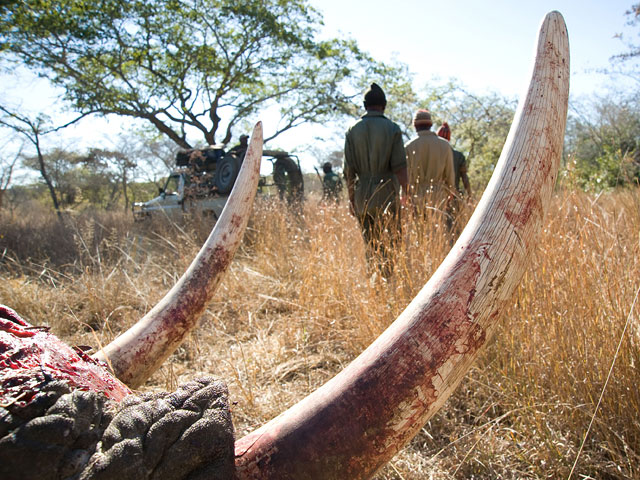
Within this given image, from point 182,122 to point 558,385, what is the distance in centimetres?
1650

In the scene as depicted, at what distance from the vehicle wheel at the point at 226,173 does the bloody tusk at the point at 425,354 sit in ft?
31.6

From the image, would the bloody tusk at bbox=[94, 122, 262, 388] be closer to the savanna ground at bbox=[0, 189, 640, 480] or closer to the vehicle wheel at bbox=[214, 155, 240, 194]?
the savanna ground at bbox=[0, 189, 640, 480]

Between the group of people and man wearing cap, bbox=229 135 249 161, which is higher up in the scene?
man wearing cap, bbox=229 135 249 161

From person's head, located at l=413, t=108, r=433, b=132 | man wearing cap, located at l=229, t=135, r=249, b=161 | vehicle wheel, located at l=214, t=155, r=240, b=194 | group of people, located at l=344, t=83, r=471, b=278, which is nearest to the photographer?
group of people, located at l=344, t=83, r=471, b=278

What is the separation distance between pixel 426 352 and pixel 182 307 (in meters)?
0.71

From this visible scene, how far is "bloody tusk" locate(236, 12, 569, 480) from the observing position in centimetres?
56

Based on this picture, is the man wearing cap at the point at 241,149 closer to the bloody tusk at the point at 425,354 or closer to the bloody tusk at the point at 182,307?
the bloody tusk at the point at 182,307

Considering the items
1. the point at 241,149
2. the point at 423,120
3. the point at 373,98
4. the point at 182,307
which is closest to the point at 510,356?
the point at 182,307

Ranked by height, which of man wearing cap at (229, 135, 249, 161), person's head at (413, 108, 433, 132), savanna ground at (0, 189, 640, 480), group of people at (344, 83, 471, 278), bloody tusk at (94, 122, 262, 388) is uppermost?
man wearing cap at (229, 135, 249, 161)

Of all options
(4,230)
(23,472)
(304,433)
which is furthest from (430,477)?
(4,230)

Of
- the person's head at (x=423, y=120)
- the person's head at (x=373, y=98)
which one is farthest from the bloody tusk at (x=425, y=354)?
the person's head at (x=423, y=120)

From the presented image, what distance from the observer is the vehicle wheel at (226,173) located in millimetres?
9992

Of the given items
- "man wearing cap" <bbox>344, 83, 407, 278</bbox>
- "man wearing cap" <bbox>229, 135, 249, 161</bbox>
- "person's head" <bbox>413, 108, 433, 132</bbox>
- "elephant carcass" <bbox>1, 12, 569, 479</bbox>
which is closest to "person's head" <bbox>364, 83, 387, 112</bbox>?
"man wearing cap" <bbox>344, 83, 407, 278</bbox>

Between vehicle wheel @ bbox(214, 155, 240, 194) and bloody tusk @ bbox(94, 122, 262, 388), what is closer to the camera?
bloody tusk @ bbox(94, 122, 262, 388)
